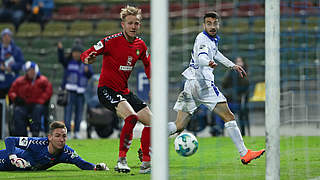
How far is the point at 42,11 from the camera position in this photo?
74.6 ft

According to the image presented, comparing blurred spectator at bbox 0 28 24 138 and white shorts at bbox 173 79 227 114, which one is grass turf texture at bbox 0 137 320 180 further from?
blurred spectator at bbox 0 28 24 138

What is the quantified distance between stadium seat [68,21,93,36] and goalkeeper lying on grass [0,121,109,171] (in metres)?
15.2

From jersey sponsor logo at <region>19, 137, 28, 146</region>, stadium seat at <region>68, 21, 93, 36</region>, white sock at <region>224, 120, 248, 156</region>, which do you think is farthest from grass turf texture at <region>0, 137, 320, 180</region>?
stadium seat at <region>68, 21, 93, 36</region>

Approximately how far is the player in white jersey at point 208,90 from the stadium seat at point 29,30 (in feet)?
50.7

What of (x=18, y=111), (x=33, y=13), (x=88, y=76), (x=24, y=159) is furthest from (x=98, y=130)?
(x=33, y=13)

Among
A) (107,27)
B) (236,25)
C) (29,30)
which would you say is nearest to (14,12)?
(29,30)

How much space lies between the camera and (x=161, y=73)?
3773mm

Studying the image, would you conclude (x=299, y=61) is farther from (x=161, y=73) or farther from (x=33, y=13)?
(x=161, y=73)

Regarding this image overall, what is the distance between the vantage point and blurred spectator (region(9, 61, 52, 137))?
1241 cm

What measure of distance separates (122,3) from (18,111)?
38.1 feet

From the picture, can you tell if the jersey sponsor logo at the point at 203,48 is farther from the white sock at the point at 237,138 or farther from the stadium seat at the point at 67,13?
the stadium seat at the point at 67,13

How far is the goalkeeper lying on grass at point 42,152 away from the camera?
6988 millimetres

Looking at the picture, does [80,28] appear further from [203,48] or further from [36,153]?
[36,153]

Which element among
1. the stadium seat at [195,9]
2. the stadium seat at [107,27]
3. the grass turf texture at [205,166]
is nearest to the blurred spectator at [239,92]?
the grass turf texture at [205,166]
